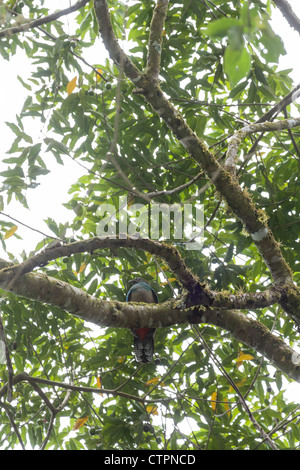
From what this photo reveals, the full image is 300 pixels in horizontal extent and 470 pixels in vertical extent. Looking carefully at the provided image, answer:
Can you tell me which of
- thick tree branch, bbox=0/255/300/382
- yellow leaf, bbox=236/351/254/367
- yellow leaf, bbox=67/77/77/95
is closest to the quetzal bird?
thick tree branch, bbox=0/255/300/382

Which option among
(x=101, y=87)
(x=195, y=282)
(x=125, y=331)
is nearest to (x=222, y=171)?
(x=195, y=282)

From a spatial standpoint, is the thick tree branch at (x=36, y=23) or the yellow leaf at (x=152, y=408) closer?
the thick tree branch at (x=36, y=23)

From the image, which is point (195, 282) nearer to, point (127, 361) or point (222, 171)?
point (222, 171)

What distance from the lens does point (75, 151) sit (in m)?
3.75

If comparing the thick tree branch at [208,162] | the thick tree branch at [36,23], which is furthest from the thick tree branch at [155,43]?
the thick tree branch at [36,23]

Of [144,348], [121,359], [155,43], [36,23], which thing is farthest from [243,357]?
[36,23]

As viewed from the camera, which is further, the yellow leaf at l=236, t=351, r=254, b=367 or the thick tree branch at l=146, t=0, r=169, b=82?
the yellow leaf at l=236, t=351, r=254, b=367

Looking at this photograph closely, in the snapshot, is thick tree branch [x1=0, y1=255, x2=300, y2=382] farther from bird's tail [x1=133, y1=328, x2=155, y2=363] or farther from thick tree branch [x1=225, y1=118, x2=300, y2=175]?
thick tree branch [x1=225, y1=118, x2=300, y2=175]

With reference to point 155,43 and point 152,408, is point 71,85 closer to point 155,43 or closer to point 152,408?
point 155,43

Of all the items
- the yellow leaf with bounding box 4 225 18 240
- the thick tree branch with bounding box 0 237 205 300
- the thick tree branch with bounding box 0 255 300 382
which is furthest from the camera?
the yellow leaf with bounding box 4 225 18 240

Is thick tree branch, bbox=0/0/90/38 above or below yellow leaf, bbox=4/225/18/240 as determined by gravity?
above

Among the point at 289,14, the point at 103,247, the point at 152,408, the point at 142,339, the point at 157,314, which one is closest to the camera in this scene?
the point at 289,14

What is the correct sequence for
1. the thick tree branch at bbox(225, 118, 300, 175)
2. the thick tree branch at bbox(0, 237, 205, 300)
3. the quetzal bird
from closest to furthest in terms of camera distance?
the thick tree branch at bbox(0, 237, 205, 300)
the thick tree branch at bbox(225, 118, 300, 175)
the quetzal bird

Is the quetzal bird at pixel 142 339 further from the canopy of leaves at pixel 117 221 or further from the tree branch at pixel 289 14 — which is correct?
the tree branch at pixel 289 14
